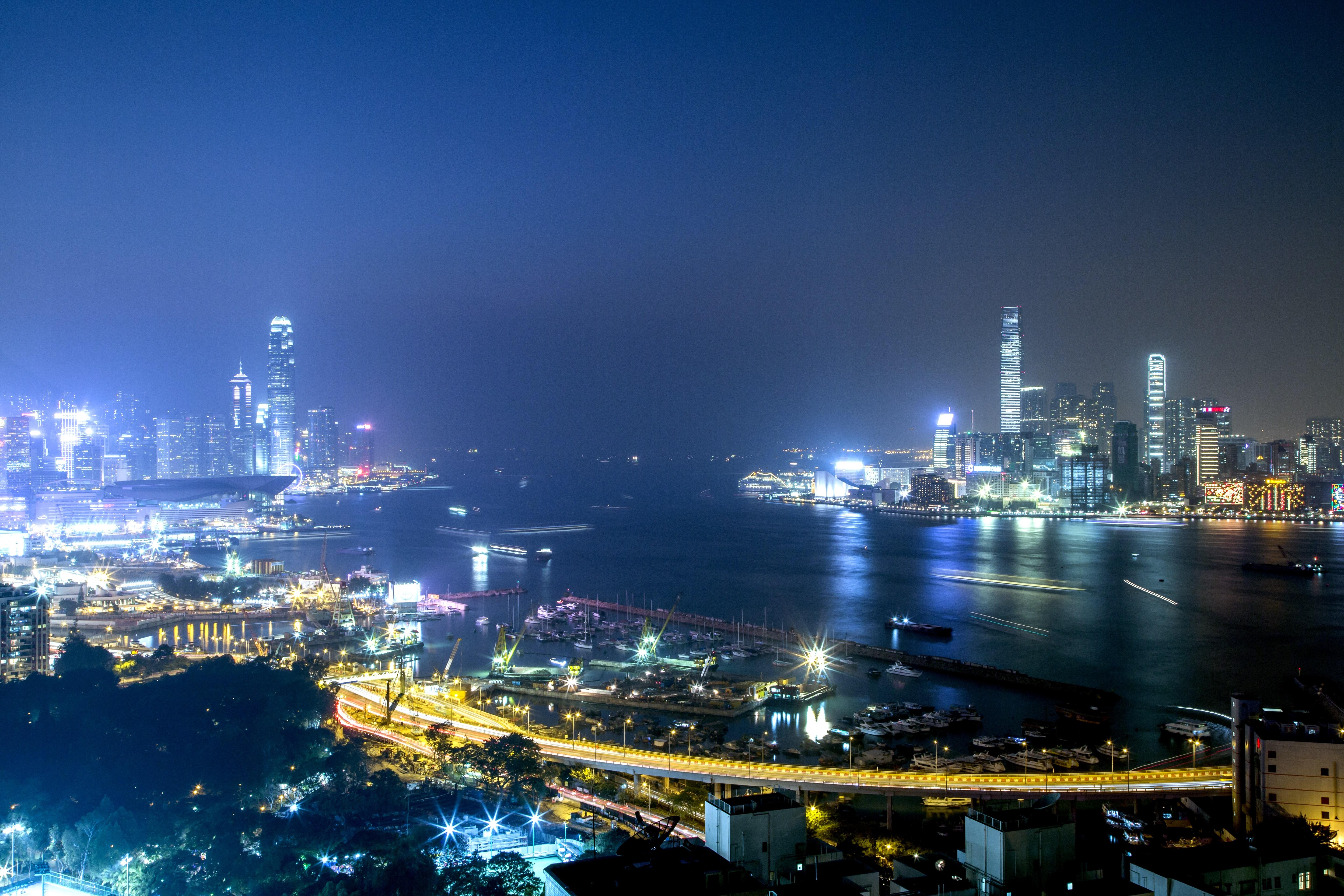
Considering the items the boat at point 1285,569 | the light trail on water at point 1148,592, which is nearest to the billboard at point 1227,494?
the boat at point 1285,569

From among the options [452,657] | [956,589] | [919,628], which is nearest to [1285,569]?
[956,589]

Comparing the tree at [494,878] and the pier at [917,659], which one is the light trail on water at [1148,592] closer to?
the pier at [917,659]

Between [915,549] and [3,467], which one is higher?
[3,467]

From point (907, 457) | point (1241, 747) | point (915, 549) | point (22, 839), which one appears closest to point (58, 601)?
point (22, 839)

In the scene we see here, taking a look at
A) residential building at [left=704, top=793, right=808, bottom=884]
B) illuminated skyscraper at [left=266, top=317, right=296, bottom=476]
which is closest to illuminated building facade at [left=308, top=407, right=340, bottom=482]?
illuminated skyscraper at [left=266, top=317, right=296, bottom=476]

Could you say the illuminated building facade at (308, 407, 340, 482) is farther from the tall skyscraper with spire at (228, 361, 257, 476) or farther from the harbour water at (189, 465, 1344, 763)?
the harbour water at (189, 465, 1344, 763)

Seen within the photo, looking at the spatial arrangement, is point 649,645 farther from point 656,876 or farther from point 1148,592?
point 1148,592

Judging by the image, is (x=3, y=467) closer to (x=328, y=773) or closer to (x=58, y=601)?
(x=58, y=601)
